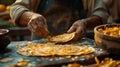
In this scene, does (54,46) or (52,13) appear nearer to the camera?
(54,46)

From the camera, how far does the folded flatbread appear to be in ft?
6.61

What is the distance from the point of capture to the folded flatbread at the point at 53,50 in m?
2.01

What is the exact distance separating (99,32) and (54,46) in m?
0.48

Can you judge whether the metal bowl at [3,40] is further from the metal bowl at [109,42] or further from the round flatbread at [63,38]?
the metal bowl at [109,42]

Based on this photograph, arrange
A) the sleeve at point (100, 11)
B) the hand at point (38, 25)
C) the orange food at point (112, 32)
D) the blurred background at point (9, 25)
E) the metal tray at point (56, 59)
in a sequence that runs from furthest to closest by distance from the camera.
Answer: the blurred background at point (9, 25) → the sleeve at point (100, 11) → the hand at point (38, 25) → the orange food at point (112, 32) → the metal tray at point (56, 59)

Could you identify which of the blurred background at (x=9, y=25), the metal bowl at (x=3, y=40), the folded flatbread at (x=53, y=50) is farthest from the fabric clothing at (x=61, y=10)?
the blurred background at (x=9, y=25)

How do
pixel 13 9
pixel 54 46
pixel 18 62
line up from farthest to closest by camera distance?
pixel 13 9 → pixel 54 46 → pixel 18 62

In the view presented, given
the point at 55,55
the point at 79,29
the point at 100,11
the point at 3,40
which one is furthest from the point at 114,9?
the point at 3,40

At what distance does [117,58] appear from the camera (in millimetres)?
1981

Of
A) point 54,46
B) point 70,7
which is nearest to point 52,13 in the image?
point 70,7

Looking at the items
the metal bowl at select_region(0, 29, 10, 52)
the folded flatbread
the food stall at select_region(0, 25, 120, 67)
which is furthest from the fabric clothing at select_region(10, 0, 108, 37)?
the metal bowl at select_region(0, 29, 10, 52)

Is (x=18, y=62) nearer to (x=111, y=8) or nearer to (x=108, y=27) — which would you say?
(x=108, y=27)

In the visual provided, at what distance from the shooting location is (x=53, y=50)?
82.5 inches

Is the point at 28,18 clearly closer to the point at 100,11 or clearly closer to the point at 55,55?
the point at 55,55
